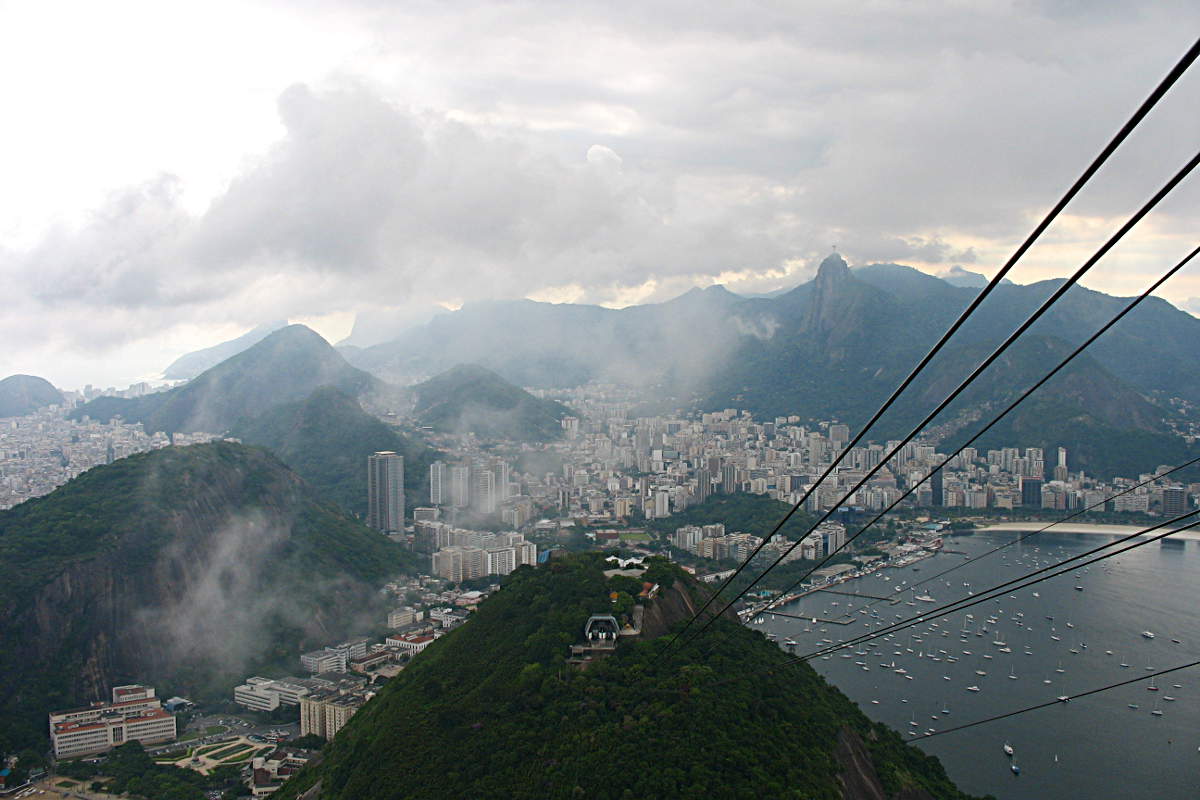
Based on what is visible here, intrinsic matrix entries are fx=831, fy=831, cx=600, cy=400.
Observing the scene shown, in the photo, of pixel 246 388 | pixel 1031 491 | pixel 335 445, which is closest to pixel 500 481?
pixel 335 445

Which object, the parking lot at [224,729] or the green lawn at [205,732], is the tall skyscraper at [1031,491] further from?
the green lawn at [205,732]

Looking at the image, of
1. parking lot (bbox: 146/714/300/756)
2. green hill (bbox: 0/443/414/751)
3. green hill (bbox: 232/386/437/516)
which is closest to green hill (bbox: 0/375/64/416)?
green hill (bbox: 232/386/437/516)

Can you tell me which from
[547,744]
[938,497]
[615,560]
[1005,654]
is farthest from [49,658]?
[938,497]

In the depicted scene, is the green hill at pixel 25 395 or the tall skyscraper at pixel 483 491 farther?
the green hill at pixel 25 395

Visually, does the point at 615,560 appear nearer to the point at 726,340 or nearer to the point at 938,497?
the point at 938,497

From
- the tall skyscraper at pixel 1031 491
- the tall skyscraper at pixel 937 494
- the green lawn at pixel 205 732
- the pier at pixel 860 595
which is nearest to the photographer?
the green lawn at pixel 205 732

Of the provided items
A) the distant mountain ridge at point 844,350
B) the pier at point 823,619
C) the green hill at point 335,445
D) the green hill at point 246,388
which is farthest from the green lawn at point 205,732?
the distant mountain ridge at point 844,350
